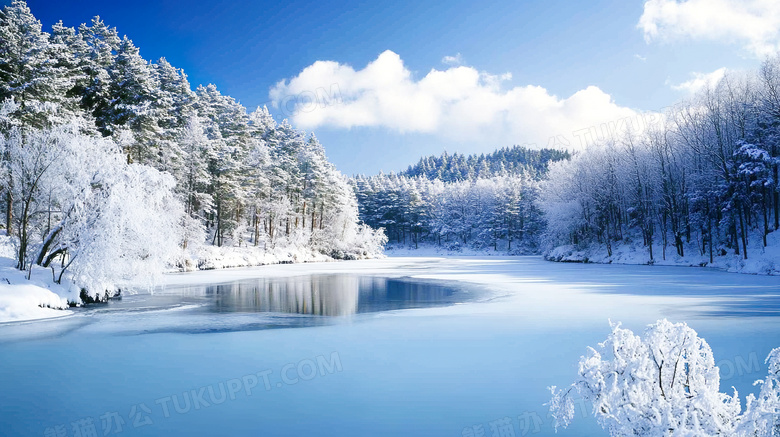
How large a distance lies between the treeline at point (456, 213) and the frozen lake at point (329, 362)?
65809 mm

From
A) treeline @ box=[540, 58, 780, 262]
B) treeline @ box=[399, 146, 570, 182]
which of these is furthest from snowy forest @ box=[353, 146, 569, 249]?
treeline @ box=[399, 146, 570, 182]

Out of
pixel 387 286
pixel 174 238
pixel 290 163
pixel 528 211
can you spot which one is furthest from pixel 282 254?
pixel 528 211

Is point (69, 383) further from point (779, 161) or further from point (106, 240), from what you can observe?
point (779, 161)

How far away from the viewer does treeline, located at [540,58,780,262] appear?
2884 cm

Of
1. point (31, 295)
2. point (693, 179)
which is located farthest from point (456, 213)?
point (31, 295)

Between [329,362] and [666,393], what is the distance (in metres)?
5.36

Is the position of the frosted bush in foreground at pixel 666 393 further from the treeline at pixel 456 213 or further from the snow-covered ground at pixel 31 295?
the treeline at pixel 456 213

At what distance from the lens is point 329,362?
25.1ft

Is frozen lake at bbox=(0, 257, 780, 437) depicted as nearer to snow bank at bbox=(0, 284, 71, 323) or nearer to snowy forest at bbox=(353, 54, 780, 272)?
snow bank at bbox=(0, 284, 71, 323)

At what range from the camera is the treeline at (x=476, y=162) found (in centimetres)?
15150

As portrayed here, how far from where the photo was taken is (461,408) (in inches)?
217

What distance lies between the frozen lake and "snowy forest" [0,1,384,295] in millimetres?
2912

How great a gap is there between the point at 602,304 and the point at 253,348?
10.9 meters

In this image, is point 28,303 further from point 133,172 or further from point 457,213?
point 457,213
